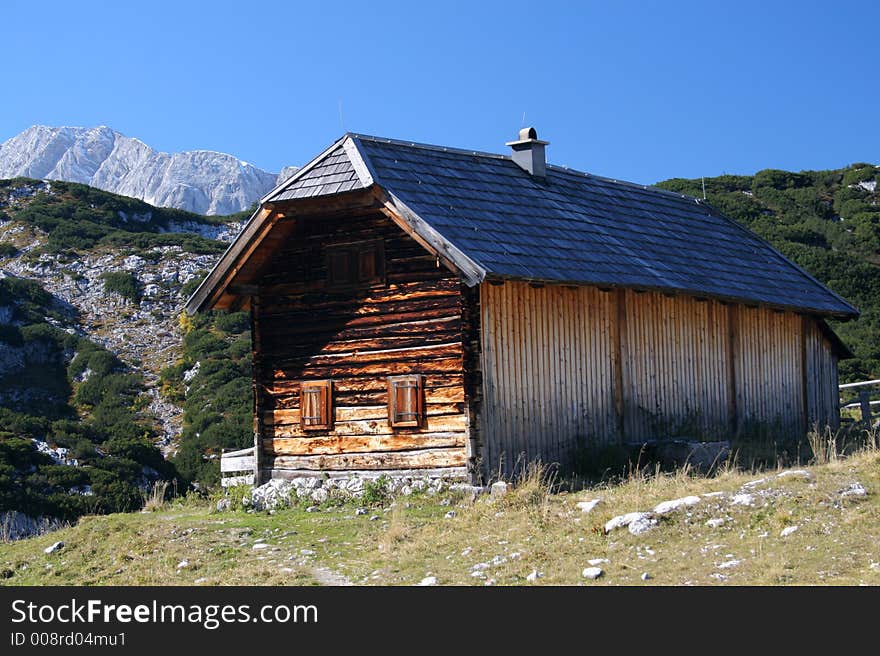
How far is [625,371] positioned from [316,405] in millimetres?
4771

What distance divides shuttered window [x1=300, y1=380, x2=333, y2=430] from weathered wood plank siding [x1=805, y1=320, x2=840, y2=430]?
10.4 meters

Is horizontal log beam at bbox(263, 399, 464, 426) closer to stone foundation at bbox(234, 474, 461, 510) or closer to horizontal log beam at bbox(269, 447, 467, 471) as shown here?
horizontal log beam at bbox(269, 447, 467, 471)

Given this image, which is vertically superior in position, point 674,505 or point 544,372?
point 544,372

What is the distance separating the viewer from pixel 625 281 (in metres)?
17.0

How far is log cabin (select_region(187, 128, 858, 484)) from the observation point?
51.8 ft

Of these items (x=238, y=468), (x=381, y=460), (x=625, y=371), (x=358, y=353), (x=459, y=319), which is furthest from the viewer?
(x=238, y=468)

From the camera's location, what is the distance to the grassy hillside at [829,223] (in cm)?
3994

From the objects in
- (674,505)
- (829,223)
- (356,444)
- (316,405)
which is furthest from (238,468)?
(829,223)

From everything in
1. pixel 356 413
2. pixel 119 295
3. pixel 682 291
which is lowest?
pixel 356 413

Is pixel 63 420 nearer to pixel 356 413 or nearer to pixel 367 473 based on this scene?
pixel 356 413

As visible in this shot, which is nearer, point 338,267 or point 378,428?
point 378,428

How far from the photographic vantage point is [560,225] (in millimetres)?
18281

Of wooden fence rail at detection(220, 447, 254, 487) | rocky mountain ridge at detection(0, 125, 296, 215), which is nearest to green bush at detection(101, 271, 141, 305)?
wooden fence rail at detection(220, 447, 254, 487)
